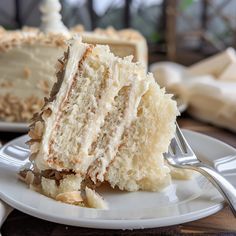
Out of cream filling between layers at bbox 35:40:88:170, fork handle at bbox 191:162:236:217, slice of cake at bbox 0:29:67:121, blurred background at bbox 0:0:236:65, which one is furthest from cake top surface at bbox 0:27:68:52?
blurred background at bbox 0:0:236:65

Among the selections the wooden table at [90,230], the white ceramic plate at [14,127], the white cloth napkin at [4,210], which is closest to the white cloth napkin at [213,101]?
the white ceramic plate at [14,127]

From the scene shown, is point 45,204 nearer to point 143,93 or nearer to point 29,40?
point 143,93

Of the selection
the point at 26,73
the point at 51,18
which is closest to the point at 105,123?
the point at 26,73

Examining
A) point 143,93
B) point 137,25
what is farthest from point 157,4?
point 143,93

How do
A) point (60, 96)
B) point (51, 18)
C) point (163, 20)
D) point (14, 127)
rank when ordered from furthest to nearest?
point (163, 20) → point (51, 18) → point (14, 127) → point (60, 96)

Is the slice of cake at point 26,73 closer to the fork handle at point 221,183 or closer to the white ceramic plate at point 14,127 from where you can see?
the white ceramic plate at point 14,127

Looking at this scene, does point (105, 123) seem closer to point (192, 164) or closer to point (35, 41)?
point (192, 164)
